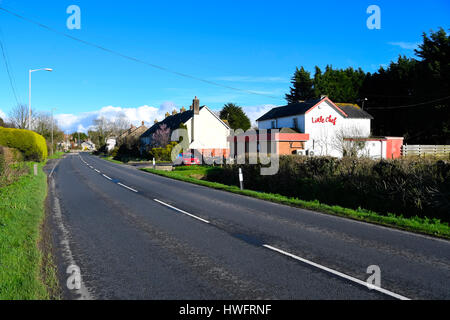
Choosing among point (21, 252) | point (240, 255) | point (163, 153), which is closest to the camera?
point (21, 252)

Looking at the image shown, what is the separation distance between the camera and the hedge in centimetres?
2973

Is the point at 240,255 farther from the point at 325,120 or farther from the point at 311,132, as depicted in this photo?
the point at 325,120

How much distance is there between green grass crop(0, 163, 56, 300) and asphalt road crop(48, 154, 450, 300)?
1.44 ft

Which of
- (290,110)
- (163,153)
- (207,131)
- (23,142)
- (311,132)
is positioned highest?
(290,110)

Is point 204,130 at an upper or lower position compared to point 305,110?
lower

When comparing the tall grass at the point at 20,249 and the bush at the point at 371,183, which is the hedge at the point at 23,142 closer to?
the tall grass at the point at 20,249

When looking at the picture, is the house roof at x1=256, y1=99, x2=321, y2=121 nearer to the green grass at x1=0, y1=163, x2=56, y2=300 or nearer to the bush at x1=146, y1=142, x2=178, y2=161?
the bush at x1=146, y1=142, x2=178, y2=161

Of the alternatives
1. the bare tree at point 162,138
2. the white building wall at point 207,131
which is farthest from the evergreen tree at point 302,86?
the bare tree at point 162,138

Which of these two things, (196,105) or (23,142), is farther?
(196,105)

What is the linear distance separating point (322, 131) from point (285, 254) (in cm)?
3939

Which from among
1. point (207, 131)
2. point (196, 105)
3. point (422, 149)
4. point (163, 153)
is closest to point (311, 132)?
point (422, 149)

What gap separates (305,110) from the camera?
43.1m

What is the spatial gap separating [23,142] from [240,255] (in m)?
32.9
